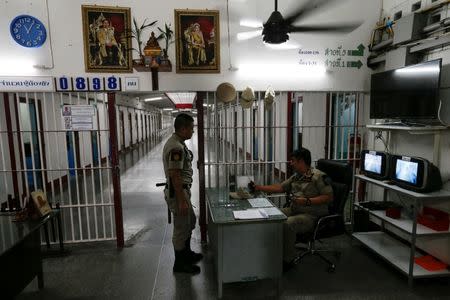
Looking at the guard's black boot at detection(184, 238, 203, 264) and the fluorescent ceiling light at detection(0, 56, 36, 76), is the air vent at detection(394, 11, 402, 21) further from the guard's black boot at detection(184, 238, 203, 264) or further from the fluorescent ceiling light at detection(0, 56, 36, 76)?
the fluorescent ceiling light at detection(0, 56, 36, 76)

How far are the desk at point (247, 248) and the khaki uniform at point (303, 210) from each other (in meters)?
0.29

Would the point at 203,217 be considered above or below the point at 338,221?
below

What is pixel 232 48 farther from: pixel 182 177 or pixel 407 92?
pixel 407 92

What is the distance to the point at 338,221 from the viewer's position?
8.89ft

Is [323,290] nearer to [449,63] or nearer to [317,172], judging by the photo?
[317,172]

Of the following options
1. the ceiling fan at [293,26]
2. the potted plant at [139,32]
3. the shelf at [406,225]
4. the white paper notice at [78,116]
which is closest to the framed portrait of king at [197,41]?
the potted plant at [139,32]

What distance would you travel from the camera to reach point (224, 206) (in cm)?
259

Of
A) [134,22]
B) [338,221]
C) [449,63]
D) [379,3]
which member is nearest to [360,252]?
[338,221]

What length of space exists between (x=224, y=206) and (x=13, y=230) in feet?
5.75

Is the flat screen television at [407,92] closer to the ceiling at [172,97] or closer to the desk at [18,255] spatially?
the ceiling at [172,97]

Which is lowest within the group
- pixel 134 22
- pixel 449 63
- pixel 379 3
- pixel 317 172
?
pixel 317 172

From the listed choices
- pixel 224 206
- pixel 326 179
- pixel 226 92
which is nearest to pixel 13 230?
pixel 224 206

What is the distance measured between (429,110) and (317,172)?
1.17 m

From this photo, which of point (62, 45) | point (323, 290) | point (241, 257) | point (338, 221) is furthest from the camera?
point (62, 45)
